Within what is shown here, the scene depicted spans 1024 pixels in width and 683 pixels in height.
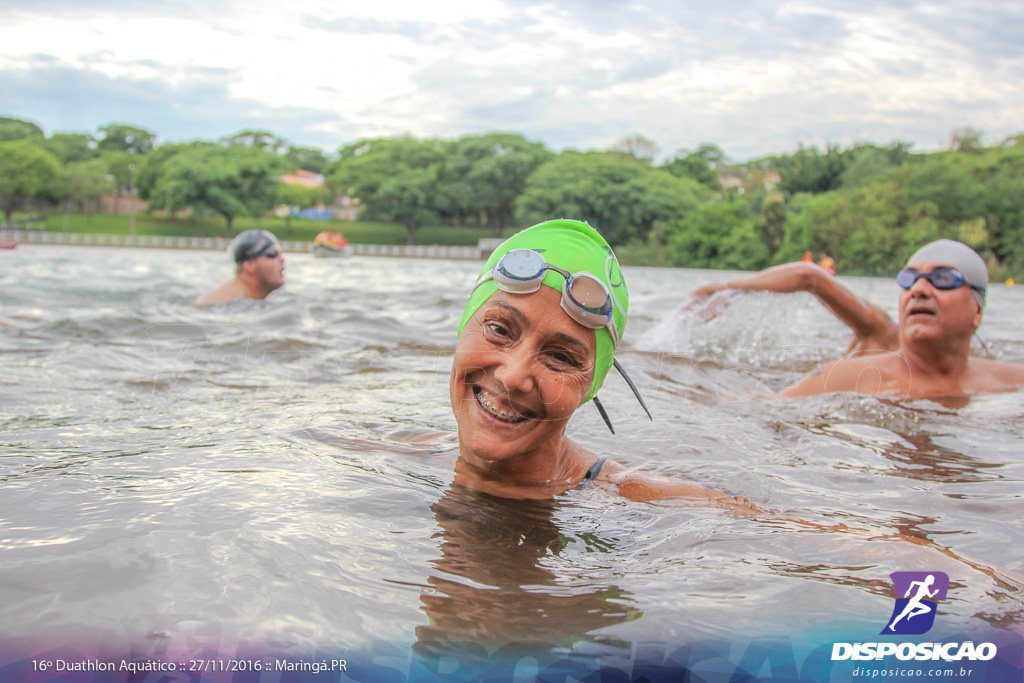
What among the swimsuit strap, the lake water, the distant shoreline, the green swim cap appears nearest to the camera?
the lake water

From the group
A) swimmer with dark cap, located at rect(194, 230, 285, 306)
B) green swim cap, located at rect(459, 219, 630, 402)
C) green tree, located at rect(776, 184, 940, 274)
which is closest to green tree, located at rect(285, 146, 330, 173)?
green tree, located at rect(776, 184, 940, 274)

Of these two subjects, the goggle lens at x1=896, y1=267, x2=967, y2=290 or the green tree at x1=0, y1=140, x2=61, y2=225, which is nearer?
the goggle lens at x1=896, y1=267, x2=967, y2=290

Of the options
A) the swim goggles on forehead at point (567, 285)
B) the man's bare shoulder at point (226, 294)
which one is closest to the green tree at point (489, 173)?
the man's bare shoulder at point (226, 294)

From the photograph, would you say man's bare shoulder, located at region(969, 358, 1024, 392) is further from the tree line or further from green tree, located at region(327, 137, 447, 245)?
green tree, located at region(327, 137, 447, 245)

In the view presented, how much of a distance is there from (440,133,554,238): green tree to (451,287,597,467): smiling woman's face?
7413 cm

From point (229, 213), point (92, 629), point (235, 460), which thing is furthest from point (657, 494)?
point (229, 213)

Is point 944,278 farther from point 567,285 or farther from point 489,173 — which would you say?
point 489,173

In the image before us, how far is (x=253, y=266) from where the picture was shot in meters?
10.8

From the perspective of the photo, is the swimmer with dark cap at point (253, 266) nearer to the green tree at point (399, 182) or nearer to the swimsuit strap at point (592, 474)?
the swimsuit strap at point (592, 474)

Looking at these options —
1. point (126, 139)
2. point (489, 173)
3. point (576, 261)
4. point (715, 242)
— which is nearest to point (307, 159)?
point (126, 139)

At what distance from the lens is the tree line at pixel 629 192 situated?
163ft

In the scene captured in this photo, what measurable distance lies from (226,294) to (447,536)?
8756 millimetres

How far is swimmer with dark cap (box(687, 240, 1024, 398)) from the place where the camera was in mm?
5676

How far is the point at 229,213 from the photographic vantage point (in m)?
73.3
